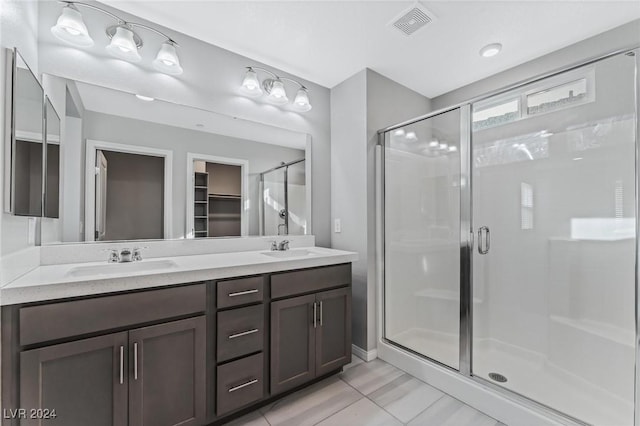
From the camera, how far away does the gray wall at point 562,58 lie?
1855mm

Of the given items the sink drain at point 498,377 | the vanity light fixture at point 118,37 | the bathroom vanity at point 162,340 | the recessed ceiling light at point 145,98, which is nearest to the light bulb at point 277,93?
the vanity light fixture at point 118,37

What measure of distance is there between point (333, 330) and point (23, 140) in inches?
76.7

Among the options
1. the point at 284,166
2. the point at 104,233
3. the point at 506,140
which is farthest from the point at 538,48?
the point at 104,233

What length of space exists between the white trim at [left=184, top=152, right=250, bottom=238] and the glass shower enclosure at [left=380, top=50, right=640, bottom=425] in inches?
47.1

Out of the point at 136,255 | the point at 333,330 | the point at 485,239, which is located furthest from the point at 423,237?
the point at 136,255

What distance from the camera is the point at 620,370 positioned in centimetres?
168

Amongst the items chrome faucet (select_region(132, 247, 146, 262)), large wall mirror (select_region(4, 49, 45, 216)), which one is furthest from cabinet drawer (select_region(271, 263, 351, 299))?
large wall mirror (select_region(4, 49, 45, 216))

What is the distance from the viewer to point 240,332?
1.54 meters

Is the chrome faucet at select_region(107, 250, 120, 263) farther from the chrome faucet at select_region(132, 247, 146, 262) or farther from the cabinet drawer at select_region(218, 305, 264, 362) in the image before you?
the cabinet drawer at select_region(218, 305, 264, 362)

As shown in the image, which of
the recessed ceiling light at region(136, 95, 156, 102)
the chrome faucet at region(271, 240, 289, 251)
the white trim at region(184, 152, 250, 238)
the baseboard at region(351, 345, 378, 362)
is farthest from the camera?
the baseboard at region(351, 345, 378, 362)

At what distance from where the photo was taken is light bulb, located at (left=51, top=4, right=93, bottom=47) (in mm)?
1511

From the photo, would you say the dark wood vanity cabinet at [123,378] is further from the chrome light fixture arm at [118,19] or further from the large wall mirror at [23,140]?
the chrome light fixture arm at [118,19]

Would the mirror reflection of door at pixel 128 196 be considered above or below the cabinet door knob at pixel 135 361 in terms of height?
above

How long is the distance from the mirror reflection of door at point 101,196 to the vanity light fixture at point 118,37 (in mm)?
625
